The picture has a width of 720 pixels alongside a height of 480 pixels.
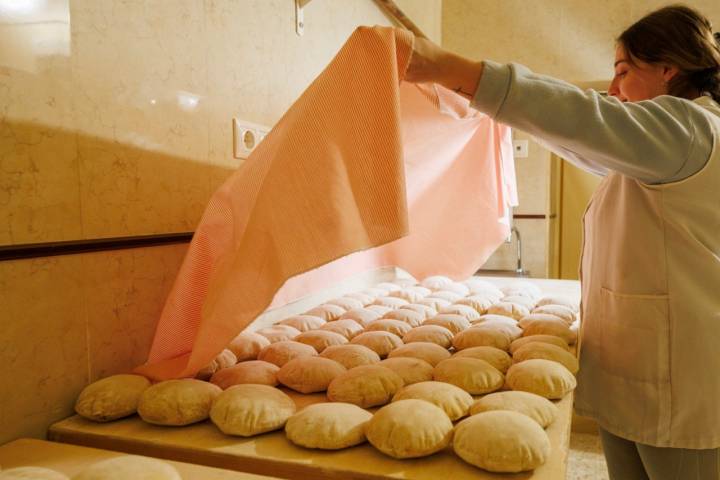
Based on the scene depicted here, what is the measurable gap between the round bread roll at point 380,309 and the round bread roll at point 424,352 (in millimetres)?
322

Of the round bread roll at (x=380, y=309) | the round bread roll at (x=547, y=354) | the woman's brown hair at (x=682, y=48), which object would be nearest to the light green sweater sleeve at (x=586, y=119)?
the woman's brown hair at (x=682, y=48)

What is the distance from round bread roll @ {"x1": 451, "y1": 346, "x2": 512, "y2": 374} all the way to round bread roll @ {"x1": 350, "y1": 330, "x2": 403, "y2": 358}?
145 mm

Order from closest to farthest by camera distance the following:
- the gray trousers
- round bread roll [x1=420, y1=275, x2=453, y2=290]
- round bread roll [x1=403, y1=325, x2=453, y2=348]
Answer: the gray trousers, round bread roll [x1=403, y1=325, x2=453, y2=348], round bread roll [x1=420, y1=275, x2=453, y2=290]

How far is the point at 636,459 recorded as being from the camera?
117cm

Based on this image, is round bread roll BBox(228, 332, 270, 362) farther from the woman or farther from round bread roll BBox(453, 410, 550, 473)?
the woman

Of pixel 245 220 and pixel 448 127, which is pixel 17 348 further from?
pixel 448 127

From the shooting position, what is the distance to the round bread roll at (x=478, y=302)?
1.43 meters

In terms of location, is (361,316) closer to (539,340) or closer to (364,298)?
(364,298)

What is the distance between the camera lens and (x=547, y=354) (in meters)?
0.94

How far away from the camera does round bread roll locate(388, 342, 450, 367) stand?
0.98 m

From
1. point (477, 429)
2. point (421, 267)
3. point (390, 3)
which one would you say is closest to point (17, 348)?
point (477, 429)

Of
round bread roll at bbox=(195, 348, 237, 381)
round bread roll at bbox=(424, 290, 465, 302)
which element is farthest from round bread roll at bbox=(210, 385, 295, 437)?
round bread roll at bbox=(424, 290, 465, 302)

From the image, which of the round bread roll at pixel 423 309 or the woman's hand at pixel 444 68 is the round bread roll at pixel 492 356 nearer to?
the round bread roll at pixel 423 309

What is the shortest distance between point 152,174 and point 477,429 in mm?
739
